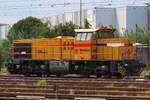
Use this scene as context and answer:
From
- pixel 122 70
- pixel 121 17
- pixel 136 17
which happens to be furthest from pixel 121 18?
pixel 122 70

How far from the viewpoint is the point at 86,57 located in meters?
28.3

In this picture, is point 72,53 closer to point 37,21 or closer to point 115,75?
point 115,75

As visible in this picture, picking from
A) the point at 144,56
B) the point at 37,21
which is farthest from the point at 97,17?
the point at 144,56

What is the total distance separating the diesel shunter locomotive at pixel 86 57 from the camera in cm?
2764

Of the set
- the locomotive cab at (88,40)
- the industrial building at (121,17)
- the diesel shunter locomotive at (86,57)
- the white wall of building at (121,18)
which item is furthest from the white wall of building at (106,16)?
the locomotive cab at (88,40)

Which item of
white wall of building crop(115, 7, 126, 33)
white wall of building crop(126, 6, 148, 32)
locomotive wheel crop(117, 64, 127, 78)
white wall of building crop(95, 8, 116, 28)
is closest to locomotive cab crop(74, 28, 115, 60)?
locomotive wheel crop(117, 64, 127, 78)

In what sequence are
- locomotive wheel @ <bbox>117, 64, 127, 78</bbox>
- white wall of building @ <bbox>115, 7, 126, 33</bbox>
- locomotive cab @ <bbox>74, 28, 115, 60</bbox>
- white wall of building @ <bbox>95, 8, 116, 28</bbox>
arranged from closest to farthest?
locomotive wheel @ <bbox>117, 64, 127, 78</bbox>, locomotive cab @ <bbox>74, 28, 115, 60</bbox>, white wall of building @ <bbox>95, 8, 116, 28</bbox>, white wall of building @ <bbox>115, 7, 126, 33</bbox>

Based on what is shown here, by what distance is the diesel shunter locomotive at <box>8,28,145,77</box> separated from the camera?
27641 millimetres

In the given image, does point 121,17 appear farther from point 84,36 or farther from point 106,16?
point 84,36

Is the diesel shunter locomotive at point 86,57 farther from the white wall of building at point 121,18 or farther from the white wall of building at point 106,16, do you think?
the white wall of building at point 121,18

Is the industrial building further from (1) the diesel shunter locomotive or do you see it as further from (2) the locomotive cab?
(2) the locomotive cab

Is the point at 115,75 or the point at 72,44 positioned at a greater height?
the point at 72,44

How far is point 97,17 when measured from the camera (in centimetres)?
9631

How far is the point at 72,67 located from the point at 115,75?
2.61 meters
